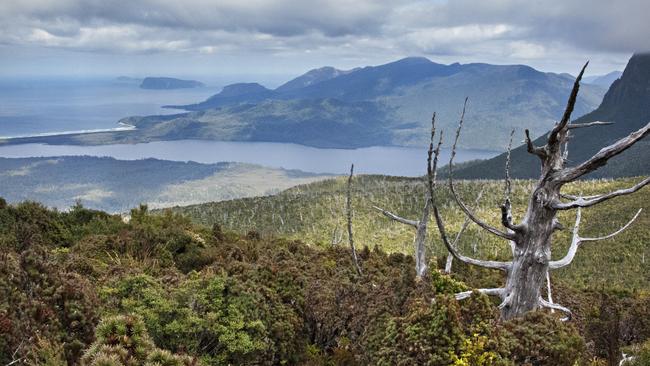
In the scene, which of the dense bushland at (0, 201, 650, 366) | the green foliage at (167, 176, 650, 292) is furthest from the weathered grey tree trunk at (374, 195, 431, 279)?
the green foliage at (167, 176, 650, 292)

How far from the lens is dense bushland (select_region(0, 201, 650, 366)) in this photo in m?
6.25

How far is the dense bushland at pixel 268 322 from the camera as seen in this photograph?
625 cm

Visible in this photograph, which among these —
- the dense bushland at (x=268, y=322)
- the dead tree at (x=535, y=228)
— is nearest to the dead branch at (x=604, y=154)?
the dead tree at (x=535, y=228)

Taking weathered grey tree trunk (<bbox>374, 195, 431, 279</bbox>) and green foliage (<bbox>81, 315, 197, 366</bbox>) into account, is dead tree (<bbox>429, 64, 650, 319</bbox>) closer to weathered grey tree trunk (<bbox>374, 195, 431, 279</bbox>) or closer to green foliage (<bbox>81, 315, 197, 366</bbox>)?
weathered grey tree trunk (<bbox>374, 195, 431, 279</bbox>)

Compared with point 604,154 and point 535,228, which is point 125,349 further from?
point 604,154

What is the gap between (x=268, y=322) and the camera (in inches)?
380

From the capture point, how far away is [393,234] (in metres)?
73.8

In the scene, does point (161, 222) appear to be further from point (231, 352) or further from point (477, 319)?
point (477, 319)

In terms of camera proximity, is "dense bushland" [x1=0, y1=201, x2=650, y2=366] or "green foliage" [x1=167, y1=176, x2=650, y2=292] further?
"green foliage" [x1=167, y1=176, x2=650, y2=292]

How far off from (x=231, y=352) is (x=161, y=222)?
18781 millimetres

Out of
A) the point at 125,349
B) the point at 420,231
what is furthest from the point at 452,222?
the point at 125,349

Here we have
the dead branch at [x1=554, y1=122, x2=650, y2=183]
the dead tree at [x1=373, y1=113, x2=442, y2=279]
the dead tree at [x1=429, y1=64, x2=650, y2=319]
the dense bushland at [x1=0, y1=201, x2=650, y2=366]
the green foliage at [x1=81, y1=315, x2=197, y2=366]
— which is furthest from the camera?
the dead tree at [x1=373, y1=113, x2=442, y2=279]

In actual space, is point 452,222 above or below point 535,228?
below

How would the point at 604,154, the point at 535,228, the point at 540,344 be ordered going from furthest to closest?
the point at 535,228 < the point at 540,344 < the point at 604,154
